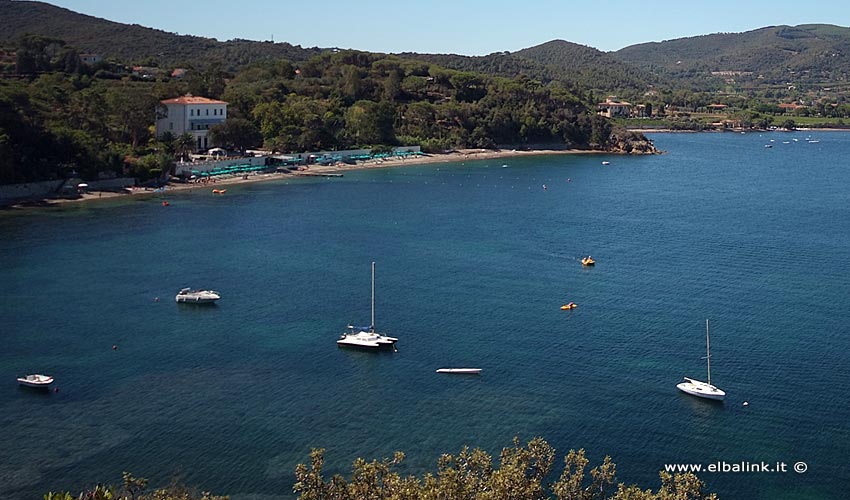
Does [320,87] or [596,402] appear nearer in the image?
[596,402]

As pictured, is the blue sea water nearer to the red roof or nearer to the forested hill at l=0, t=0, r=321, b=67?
the red roof

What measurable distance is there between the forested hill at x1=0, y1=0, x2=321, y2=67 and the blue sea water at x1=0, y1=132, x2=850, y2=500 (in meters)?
113

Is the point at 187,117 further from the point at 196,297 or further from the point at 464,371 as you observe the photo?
the point at 464,371

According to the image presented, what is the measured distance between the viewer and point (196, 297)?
128 feet

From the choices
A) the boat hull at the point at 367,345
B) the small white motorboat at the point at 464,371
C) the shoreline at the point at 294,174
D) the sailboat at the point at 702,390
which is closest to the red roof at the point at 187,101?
the shoreline at the point at 294,174

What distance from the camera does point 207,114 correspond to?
85438mm

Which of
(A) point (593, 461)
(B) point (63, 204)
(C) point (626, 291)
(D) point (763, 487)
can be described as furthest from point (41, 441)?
(B) point (63, 204)

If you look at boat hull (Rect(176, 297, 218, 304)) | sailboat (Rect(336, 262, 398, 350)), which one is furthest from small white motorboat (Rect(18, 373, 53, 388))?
sailboat (Rect(336, 262, 398, 350))

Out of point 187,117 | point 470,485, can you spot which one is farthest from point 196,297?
point 187,117

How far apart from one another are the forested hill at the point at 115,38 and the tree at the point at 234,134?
77.2 meters

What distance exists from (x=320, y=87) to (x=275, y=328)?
81.9 metres

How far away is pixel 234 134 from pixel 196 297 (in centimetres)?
4909

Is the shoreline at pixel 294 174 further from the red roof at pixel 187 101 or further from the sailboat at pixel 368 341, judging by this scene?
the sailboat at pixel 368 341

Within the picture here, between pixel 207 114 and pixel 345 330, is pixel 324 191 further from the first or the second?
pixel 345 330
